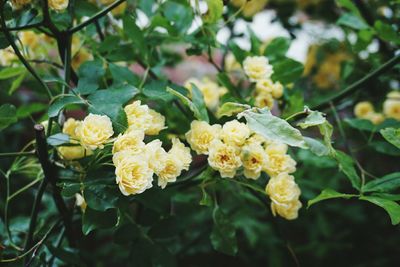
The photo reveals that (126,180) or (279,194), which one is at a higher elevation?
(126,180)

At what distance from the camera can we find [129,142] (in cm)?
77

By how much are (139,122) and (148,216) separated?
0.34m

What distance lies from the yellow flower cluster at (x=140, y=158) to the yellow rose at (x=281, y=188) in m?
0.18

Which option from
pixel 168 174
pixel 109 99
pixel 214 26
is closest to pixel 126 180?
pixel 168 174

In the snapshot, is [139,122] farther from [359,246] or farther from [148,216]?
[359,246]

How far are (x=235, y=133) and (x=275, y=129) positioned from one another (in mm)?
95

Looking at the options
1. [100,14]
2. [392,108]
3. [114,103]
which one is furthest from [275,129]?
[392,108]

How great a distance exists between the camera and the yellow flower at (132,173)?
750 mm

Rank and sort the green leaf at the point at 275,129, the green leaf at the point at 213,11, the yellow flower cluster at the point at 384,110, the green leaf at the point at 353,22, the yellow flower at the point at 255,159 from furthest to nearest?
the yellow flower cluster at the point at 384,110
the green leaf at the point at 353,22
the green leaf at the point at 213,11
the yellow flower at the point at 255,159
the green leaf at the point at 275,129

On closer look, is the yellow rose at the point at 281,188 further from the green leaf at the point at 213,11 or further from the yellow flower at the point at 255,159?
the green leaf at the point at 213,11

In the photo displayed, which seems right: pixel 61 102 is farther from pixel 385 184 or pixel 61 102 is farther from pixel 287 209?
pixel 385 184

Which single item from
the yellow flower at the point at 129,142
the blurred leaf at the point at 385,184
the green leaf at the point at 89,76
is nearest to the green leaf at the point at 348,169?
the blurred leaf at the point at 385,184

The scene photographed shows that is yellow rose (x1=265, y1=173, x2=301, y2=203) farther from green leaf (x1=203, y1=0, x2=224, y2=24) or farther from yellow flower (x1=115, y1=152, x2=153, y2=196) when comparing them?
green leaf (x1=203, y1=0, x2=224, y2=24)

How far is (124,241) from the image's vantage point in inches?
40.7
